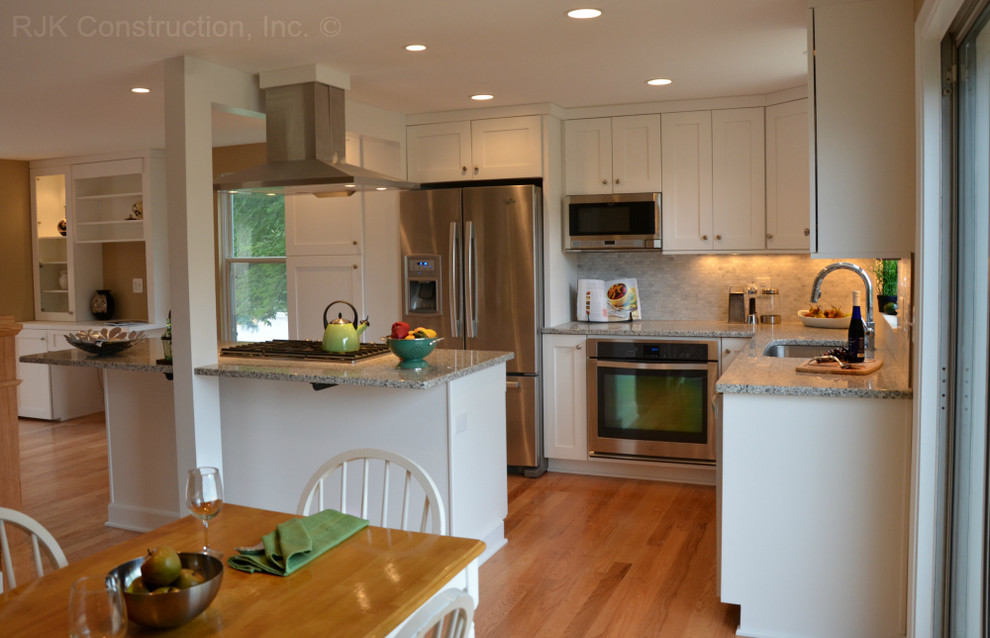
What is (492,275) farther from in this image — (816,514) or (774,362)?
(816,514)

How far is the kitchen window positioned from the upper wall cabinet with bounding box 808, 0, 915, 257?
4.75 metres

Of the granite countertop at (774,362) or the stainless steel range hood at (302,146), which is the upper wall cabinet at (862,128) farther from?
the stainless steel range hood at (302,146)

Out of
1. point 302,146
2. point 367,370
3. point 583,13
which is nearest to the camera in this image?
point 583,13

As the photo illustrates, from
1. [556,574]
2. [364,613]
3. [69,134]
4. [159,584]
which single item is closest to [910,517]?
[556,574]

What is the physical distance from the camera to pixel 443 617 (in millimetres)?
1308

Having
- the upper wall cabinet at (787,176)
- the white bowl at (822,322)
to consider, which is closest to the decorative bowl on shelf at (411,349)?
the upper wall cabinet at (787,176)

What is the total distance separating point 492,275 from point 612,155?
1066mm

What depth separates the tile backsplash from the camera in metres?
5.16

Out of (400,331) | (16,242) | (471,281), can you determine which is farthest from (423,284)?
(16,242)

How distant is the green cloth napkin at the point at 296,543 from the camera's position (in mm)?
1726

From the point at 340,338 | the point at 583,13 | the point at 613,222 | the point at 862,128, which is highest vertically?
the point at 583,13

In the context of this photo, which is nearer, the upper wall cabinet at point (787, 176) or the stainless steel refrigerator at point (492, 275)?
the upper wall cabinet at point (787, 176)

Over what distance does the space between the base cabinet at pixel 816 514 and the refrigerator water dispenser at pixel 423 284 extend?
2.63 m

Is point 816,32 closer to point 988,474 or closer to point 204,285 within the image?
point 988,474
